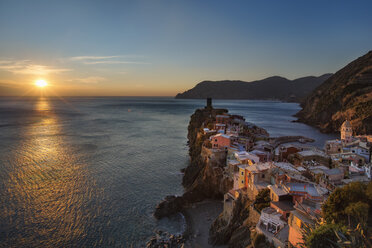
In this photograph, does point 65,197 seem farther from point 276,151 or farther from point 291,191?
point 276,151

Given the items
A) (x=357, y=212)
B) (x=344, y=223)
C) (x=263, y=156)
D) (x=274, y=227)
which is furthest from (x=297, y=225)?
(x=263, y=156)

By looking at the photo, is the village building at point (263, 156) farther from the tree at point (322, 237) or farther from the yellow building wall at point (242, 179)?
the tree at point (322, 237)

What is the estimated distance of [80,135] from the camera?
64.4 metres

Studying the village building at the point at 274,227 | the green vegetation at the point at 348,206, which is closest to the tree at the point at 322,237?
the green vegetation at the point at 348,206

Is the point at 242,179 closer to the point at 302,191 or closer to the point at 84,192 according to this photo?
the point at 302,191

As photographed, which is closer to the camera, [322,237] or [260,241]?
[322,237]

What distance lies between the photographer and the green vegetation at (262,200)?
1672 cm

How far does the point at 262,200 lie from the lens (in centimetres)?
1755

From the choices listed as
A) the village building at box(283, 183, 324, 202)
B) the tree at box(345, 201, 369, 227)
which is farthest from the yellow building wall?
the tree at box(345, 201, 369, 227)

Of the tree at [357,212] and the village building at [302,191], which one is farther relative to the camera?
the village building at [302,191]

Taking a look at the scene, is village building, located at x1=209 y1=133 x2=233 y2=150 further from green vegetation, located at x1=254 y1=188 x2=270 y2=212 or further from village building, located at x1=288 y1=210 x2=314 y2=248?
village building, located at x1=288 y1=210 x2=314 y2=248

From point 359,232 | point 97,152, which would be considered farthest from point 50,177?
point 359,232

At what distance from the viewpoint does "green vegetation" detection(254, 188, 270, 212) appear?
16.7 meters

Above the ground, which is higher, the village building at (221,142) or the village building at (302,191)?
the village building at (221,142)
